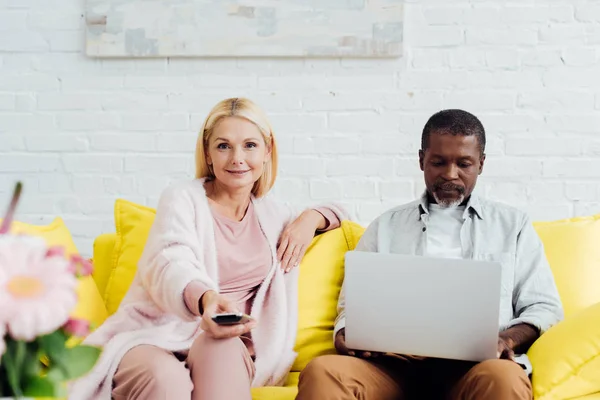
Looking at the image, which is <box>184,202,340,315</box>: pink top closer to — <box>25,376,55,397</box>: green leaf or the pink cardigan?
the pink cardigan

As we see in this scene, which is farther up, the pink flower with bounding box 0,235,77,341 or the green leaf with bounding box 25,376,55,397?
the pink flower with bounding box 0,235,77,341

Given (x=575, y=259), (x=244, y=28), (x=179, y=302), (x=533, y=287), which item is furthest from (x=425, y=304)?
(x=244, y=28)

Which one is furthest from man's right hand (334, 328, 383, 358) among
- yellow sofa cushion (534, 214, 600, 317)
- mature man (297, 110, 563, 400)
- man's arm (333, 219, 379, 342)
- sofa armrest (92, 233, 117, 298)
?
sofa armrest (92, 233, 117, 298)

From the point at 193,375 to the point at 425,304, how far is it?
1.75 ft

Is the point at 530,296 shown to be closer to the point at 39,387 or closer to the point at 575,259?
the point at 575,259

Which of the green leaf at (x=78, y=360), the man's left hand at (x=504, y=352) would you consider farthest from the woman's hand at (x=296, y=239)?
the green leaf at (x=78, y=360)

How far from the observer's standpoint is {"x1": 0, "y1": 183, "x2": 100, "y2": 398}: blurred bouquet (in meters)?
0.85

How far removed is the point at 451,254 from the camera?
2047 millimetres

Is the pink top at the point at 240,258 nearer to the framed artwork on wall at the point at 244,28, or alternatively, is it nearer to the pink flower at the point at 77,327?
the framed artwork on wall at the point at 244,28

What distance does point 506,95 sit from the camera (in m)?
2.66

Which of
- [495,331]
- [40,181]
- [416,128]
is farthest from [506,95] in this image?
[40,181]

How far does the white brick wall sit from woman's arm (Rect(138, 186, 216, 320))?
733 mm

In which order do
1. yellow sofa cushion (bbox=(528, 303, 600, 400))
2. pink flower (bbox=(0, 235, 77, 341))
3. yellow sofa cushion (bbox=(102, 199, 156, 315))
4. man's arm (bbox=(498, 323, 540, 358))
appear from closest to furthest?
pink flower (bbox=(0, 235, 77, 341)), yellow sofa cushion (bbox=(528, 303, 600, 400)), man's arm (bbox=(498, 323, 540, 358)), yellow sofa cushion (bbox=(102, 199, 156, 315))

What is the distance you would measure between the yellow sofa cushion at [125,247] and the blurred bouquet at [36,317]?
1.28 meters
